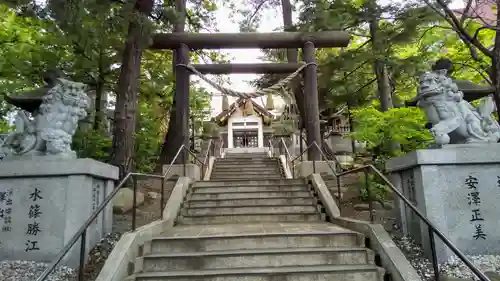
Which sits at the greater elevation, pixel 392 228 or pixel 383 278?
pixel 392 228

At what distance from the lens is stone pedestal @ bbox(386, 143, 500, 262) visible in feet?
13.5

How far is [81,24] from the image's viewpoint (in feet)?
20.0

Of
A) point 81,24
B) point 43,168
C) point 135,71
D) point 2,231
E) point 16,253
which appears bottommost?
point 16,253

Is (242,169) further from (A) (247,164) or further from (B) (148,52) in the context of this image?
(B) (148,52)

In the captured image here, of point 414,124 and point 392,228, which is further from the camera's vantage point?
point 414,124

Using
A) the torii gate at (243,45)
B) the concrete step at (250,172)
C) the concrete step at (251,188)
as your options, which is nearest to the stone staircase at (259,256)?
the concrete step at (251,188)

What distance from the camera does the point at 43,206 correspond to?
171 inches

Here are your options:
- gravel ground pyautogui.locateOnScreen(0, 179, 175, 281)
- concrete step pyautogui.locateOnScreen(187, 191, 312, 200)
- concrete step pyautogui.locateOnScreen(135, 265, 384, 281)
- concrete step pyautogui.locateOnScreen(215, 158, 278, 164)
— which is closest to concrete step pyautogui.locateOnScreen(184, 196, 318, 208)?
concrete step pyautogui.locateOnScreen(187, 191, 312, 200)

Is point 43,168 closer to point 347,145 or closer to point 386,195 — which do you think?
point 386,195

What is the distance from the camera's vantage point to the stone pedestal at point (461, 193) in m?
4.10

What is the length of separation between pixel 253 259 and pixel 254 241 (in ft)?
1.18

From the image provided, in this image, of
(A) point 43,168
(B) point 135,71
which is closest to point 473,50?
(B) point 135,71

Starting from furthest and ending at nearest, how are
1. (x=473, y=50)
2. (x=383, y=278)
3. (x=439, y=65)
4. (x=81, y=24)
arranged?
(x=473, y=50)
(x=81, y=24)
(x=439, y=65)
(x=383, y=278)

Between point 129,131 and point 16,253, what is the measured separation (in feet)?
10.5
